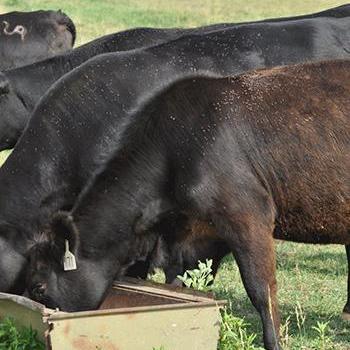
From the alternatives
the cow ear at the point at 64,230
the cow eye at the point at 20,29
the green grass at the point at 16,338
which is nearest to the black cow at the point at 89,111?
the cow ear at the point at 64,230

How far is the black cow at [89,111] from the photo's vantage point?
23.3ft

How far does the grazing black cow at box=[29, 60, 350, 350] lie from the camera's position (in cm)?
614

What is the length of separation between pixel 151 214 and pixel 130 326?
1.12 meters

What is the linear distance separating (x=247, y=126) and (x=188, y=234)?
2.47ft

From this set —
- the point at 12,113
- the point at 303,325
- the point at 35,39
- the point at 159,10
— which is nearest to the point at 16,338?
the point at 303,325

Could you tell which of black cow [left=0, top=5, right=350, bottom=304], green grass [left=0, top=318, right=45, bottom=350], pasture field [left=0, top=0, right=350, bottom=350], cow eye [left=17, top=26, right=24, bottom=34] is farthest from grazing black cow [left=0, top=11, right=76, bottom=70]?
green grass [left=0, top=318, right=45, bottom=350]

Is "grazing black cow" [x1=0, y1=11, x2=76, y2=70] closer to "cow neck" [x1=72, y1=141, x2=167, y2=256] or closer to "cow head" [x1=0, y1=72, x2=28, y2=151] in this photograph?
"cow head" [x1=0, y1=72, x2=28, y2=151]

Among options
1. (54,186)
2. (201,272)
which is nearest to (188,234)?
(201,272)

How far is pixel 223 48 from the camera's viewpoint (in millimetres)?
9266

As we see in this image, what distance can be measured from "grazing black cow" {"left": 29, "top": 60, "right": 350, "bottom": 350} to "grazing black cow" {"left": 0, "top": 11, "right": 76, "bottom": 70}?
750cm

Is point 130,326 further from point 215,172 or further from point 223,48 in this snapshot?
point 223,48

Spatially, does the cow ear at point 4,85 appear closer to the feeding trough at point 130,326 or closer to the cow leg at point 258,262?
the cow leg at point 258,262

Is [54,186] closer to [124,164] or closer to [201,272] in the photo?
[124,164]

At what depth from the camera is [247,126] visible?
6.31m
